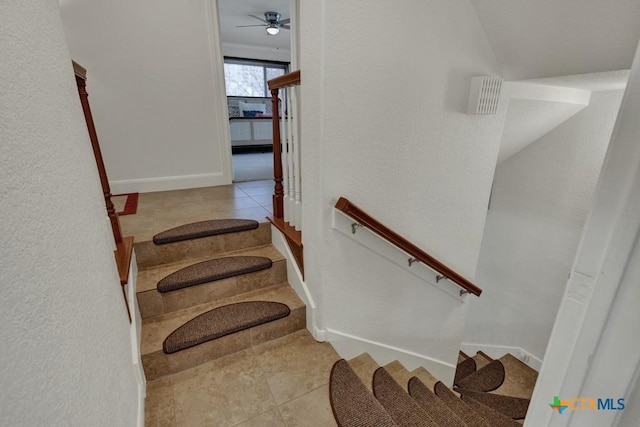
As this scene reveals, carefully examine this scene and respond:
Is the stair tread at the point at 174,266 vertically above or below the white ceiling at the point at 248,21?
below

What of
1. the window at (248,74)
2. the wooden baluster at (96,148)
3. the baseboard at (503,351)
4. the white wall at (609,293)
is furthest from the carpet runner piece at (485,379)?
the window at (248,74)

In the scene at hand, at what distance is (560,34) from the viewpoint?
1.59 m

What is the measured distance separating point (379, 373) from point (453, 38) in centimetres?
201

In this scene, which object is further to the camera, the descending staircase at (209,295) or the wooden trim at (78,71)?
the descending staircase at (209,295)

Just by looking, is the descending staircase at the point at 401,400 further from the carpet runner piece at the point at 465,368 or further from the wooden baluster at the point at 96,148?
the wooden baluster at the point at 96,148

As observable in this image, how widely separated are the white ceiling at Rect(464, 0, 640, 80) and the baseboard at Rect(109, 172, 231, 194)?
282 cm

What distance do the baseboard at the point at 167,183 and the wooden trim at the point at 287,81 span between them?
175 cm

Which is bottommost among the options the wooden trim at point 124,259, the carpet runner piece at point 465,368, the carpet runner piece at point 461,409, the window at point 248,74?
the carpet runner piece at point 465,368

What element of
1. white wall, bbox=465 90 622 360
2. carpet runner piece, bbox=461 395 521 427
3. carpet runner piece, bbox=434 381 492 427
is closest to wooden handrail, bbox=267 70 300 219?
carpet runner piece, bbox=434 381 492 427

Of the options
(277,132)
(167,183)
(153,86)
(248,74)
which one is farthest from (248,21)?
(277,132)

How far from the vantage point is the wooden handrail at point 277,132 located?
5.76ft

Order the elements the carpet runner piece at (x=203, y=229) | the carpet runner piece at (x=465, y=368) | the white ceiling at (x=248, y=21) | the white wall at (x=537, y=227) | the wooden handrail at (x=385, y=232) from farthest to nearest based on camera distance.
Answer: the white ceiling at (x=248, y=21)
the carpet runner piece at (x=465, y=368)
the white wall at (x=537, y=227)
the carpet runner piece at (x=203, y=229)
the wooden handrail at (x=385, y=232)

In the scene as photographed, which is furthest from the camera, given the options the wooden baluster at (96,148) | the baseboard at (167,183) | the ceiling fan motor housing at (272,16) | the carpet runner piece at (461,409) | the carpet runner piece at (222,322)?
the ceiling fan motor housing at (272,16)

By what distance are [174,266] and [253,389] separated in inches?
38.1
